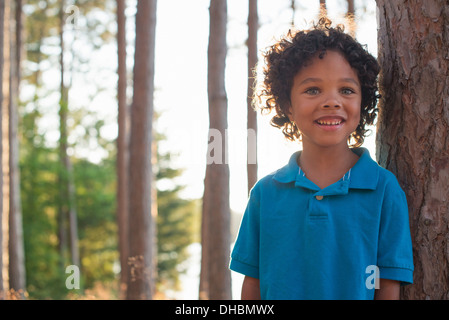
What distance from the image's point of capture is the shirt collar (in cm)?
194

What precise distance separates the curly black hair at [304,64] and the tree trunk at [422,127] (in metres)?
0.11

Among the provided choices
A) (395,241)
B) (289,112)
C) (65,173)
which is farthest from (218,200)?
(65,173)

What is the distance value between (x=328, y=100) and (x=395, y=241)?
0.58 meters

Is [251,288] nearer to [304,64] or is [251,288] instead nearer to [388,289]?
[388,289]

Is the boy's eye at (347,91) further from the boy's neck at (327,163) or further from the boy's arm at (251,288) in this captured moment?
the boy's arm at (251,288)

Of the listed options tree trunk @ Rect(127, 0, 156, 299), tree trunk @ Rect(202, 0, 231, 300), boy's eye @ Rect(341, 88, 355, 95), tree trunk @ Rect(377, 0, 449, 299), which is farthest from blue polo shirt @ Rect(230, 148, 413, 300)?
tree trunk @ Rect(127, 0, 156, 299)

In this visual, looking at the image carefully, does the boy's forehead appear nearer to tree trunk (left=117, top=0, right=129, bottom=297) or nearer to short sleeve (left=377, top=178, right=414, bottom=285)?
short sleeve (left=377, top=178, right=414, bottom=285)

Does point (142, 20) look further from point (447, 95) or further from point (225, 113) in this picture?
point (447, 95)

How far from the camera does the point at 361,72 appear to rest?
208 cm

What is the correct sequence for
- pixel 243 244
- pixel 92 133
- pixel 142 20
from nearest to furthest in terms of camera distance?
pixel 243 244, pixel 142 20, pixel 92 133

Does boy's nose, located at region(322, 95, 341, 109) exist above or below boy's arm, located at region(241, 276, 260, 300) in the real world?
above

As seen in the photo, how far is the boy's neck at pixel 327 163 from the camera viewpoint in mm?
2055

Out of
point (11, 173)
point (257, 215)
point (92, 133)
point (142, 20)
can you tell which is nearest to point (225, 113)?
point (142, 20)
